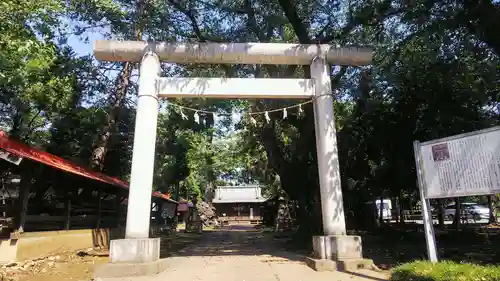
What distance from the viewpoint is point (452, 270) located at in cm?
583

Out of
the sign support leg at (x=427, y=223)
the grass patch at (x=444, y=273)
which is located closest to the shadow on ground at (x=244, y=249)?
the sign support leg at (x=427, y=223)

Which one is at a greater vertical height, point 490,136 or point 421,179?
point 490,136

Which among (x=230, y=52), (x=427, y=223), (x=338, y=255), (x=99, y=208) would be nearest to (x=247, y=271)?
(x=338, y=255)

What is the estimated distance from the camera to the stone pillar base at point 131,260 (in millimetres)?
7852

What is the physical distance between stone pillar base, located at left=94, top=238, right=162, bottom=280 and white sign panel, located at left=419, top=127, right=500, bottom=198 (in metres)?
5.94

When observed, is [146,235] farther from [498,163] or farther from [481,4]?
[481,4]

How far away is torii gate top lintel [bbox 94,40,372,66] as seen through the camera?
9664mm

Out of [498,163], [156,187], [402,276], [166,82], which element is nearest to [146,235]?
[166,82]

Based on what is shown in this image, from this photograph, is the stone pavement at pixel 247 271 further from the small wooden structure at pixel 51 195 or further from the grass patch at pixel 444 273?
the small wooden structure at pixel 51 195

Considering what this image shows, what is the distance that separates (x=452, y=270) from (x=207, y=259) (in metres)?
6.41

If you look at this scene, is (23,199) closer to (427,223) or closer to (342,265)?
(342,265)

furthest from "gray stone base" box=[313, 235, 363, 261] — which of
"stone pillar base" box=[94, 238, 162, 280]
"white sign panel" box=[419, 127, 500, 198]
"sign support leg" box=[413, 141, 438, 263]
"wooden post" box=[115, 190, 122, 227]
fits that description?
"wooden post" box=[115, 190, 122, 227]

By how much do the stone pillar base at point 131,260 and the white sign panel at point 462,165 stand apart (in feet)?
19.5

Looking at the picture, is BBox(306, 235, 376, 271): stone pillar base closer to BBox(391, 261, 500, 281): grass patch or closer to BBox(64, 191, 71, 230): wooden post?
BBox(391, 261, 500, 281): grass patch
